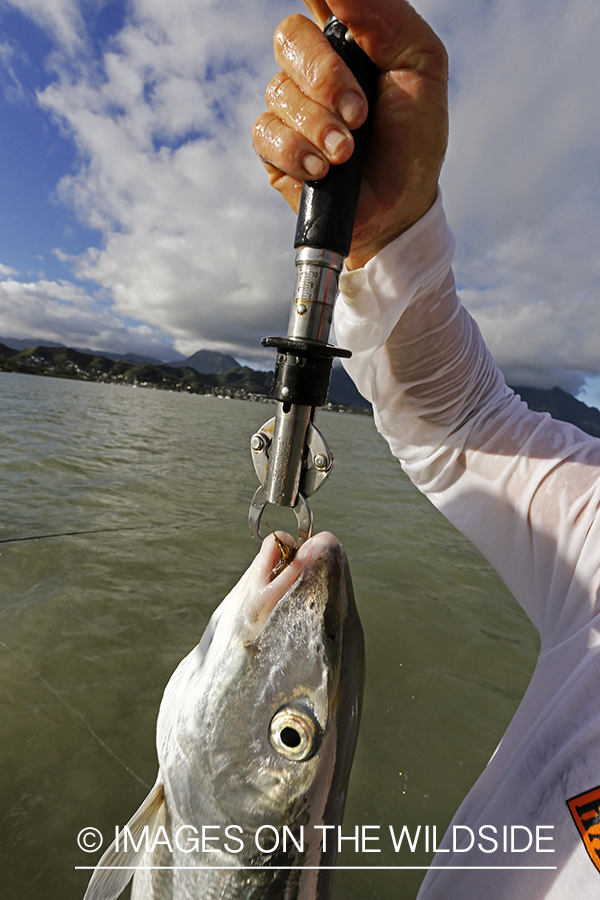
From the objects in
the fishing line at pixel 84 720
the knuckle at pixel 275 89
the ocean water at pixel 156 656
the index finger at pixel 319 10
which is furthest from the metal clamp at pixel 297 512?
the fishing line at pixel 84 720

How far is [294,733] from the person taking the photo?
1156 millimetres

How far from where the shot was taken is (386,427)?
228 centimetres

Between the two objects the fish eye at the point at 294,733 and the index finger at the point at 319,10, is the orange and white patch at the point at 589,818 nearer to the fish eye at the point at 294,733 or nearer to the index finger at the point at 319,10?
the fish eye at the point at 294,733

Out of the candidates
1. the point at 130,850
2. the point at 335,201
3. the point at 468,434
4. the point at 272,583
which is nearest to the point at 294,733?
the point at 272,583

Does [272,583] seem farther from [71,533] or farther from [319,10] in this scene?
[71,533]

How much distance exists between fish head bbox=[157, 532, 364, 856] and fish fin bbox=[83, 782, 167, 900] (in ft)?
0.36

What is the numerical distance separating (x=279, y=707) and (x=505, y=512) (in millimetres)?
1253

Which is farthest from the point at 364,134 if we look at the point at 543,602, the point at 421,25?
the point at 543,602

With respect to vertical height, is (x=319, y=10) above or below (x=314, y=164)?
above

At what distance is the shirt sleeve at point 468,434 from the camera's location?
1.56 m

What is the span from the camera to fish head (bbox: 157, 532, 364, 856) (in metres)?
1.15

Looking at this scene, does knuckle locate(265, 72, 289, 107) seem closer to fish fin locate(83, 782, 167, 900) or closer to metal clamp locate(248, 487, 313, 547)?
metal clamp locate(248, 487, 313, 547)

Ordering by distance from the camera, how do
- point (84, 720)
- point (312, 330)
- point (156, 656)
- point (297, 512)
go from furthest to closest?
point (156, 656)
point (84, 720)
point (297, 512)
point (312, 330)

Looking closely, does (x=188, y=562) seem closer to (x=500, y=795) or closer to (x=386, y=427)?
(x=386, y=427)
